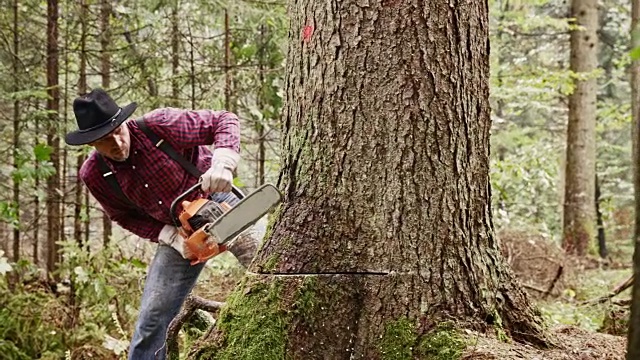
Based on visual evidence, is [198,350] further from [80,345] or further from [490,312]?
[80,345]

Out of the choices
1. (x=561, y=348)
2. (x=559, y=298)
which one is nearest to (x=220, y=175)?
(x=561, y=348)

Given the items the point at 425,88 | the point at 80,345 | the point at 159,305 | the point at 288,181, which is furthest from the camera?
the point at 80,345

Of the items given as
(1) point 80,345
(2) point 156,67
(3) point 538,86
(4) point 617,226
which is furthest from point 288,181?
(4) point 617,226

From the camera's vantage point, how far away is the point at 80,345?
5625mm

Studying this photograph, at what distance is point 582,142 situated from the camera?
10.6 metres

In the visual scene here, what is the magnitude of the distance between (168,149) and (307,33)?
4.94 feet

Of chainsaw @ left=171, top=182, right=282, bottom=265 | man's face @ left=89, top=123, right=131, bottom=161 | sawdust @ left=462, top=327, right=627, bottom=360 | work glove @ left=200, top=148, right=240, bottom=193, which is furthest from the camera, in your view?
man's face @ left=89, top=123, right=131, bottom=161

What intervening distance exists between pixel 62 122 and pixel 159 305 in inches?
163

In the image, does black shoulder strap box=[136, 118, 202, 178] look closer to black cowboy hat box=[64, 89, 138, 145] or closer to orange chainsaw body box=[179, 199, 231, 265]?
black cowboy hat box=[64, 89, 138, 145]

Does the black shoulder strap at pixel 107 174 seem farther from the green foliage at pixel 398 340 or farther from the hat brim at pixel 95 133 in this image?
the green foliage at pixel 398 340

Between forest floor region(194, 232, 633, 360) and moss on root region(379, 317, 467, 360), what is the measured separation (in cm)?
6

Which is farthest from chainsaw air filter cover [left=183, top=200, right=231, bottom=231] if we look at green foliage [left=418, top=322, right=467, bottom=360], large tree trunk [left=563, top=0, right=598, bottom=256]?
large tree trunk [left=563, top=0, right=598, bottom=256]

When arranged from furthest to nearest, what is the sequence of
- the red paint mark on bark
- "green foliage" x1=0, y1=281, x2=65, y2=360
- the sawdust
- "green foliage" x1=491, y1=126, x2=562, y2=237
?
"green foliage" x1=491, y1=126, x2=562, y2=237 < "green foliage" x1=0, y1=281, x2=65, y2=360 < the red paint mark on bark < the sawdust

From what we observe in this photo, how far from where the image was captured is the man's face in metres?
3.47
